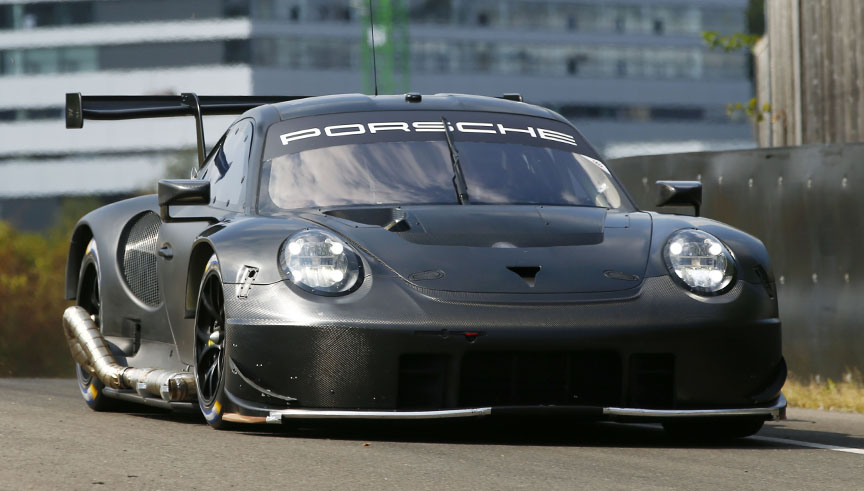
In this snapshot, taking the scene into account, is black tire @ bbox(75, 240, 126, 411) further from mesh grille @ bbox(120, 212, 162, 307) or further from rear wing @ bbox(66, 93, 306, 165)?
rear wing @ bbox(66, 93, 306, 165)

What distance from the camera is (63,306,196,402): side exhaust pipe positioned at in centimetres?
588

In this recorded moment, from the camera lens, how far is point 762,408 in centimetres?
528

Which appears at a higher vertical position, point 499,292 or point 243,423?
point 499,292

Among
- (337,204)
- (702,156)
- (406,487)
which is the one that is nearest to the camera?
(406,487)

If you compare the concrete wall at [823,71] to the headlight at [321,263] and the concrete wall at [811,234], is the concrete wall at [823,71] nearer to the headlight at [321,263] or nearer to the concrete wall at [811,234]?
the concrete wall at [811,234]

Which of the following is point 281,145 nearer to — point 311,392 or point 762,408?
point 311,392

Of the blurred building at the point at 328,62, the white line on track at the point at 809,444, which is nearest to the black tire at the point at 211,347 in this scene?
the white line on track at the point at 809,444

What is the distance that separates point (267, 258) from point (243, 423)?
23.0 inches

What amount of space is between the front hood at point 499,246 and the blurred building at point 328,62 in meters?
60.3

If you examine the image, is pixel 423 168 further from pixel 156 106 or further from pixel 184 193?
pixel 156 106

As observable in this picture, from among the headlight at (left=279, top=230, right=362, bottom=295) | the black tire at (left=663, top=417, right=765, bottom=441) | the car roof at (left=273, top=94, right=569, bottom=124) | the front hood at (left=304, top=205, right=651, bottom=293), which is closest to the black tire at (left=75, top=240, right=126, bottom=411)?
the car roof at (left=273, top=94, right=569, bottom=124)

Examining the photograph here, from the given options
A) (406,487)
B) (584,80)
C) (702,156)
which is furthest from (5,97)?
(406,487)

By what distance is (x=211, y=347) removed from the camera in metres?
5.57

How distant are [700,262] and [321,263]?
136 cm
